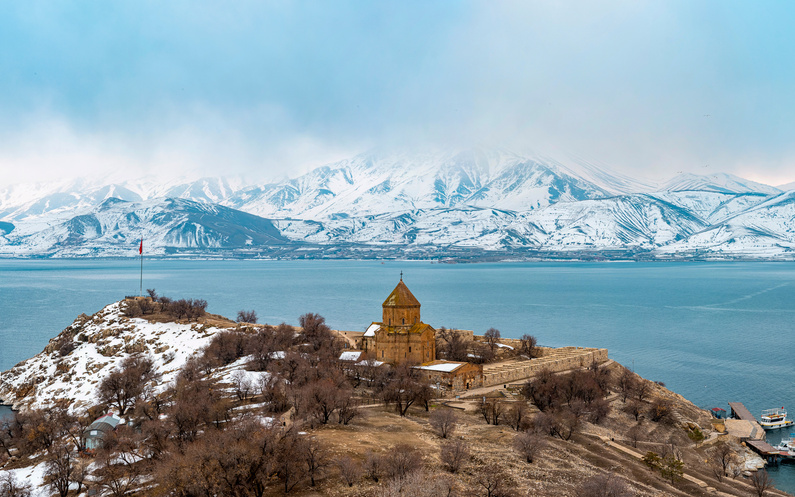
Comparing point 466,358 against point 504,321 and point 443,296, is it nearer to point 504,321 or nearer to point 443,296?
point 504,321

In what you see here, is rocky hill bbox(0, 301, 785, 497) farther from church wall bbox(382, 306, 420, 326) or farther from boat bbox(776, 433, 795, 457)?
church wall bbox(382, 306, 420, 326)

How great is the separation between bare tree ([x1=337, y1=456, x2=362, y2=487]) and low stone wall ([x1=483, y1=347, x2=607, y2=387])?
25.7 meters

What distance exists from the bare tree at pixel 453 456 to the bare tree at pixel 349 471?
14.7 feet

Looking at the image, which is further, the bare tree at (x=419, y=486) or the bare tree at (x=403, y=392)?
the bare tree at (x=403, y=392)

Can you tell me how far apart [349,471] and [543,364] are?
107ft

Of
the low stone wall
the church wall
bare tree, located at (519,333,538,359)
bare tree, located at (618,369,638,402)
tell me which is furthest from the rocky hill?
bare tree, located at (519,333,538,359)

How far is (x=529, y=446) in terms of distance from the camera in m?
30.4

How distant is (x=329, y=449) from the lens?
94.8 ft

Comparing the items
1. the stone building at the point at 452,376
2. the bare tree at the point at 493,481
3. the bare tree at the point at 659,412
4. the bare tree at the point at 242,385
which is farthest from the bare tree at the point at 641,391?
the bare tree at the point at 242,385

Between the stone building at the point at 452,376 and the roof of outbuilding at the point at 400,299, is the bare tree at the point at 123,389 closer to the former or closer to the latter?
the roof of outbuilding at the point at 400,299

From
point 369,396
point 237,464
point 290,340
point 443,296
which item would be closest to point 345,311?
point 443,296

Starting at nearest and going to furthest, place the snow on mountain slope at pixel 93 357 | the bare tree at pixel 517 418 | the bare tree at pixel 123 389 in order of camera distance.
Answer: the bare tree at pixel 517 418
the bare tree at pixel 123 389
the snow on mountain slope at pixel 93 357

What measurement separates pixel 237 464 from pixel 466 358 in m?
36.8

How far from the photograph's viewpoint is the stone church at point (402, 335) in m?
52.6
